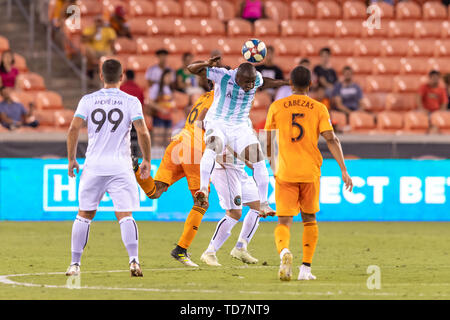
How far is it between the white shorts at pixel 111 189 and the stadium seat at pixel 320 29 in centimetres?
1362

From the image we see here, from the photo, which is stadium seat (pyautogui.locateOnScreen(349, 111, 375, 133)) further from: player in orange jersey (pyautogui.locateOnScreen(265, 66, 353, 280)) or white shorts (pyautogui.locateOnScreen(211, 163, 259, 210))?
player in orange jersey (pyautogui.locateOnScreen(265, 66, 353, 280))

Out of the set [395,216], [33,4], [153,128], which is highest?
[33,4]

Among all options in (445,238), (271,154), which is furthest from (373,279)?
(445,238)

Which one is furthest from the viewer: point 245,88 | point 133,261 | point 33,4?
point 33,4

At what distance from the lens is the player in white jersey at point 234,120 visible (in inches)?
397

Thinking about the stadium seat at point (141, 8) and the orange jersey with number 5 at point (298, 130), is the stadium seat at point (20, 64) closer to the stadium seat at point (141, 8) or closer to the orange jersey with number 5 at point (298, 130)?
the stadium seat at point (141, 8)

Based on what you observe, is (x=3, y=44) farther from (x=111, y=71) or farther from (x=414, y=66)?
(x=111, y=71)

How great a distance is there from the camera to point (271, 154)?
9289 mm

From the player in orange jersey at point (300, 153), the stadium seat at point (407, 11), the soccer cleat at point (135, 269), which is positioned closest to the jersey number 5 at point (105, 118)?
the soccer cleat at point (135, 269)

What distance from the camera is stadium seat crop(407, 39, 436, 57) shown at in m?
21.8

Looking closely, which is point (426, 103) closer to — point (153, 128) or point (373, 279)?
point (153, 128)

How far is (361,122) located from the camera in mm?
18938

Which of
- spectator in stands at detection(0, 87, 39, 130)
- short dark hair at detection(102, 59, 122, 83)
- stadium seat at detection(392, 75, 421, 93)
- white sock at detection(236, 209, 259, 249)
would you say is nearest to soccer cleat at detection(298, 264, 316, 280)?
white sock at detection(236, 209, 259, 249)

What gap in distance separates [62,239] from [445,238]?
5.17m
